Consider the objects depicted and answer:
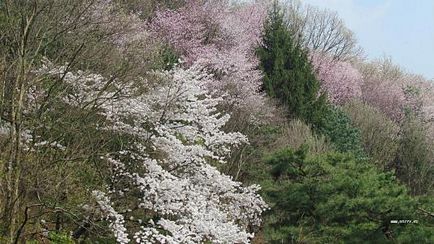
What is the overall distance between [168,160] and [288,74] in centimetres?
1332

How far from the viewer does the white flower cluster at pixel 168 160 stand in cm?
958

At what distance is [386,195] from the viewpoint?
10812 millimetres

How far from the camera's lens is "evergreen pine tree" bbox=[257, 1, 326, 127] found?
22.5 m

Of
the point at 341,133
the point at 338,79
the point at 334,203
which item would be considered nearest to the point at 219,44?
the point at 341,133

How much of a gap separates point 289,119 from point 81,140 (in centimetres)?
1319

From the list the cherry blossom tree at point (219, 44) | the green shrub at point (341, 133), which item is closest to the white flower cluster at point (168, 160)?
the cherry blossom tree at point (219, 44)

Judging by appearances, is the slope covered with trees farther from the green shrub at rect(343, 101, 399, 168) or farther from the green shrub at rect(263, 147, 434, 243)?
the green shrub at rect(343, 101, 399, 168)

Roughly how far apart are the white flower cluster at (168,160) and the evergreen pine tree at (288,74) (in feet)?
36.4

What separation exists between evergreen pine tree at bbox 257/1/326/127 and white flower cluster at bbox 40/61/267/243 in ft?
36.4

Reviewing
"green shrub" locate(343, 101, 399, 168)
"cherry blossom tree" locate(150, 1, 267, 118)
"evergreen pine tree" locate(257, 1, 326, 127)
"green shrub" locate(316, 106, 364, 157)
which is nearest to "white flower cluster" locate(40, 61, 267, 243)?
"cherry blossom tree" locate(150, 1, 267, 118)

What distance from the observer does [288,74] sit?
2317cm

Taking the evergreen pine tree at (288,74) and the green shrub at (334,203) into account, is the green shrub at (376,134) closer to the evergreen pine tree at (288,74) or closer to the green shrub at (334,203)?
the evergreen pine tree at (288,74)

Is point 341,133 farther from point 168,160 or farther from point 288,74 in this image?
point 168,160

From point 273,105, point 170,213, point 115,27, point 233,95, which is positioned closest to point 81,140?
point 170,213
